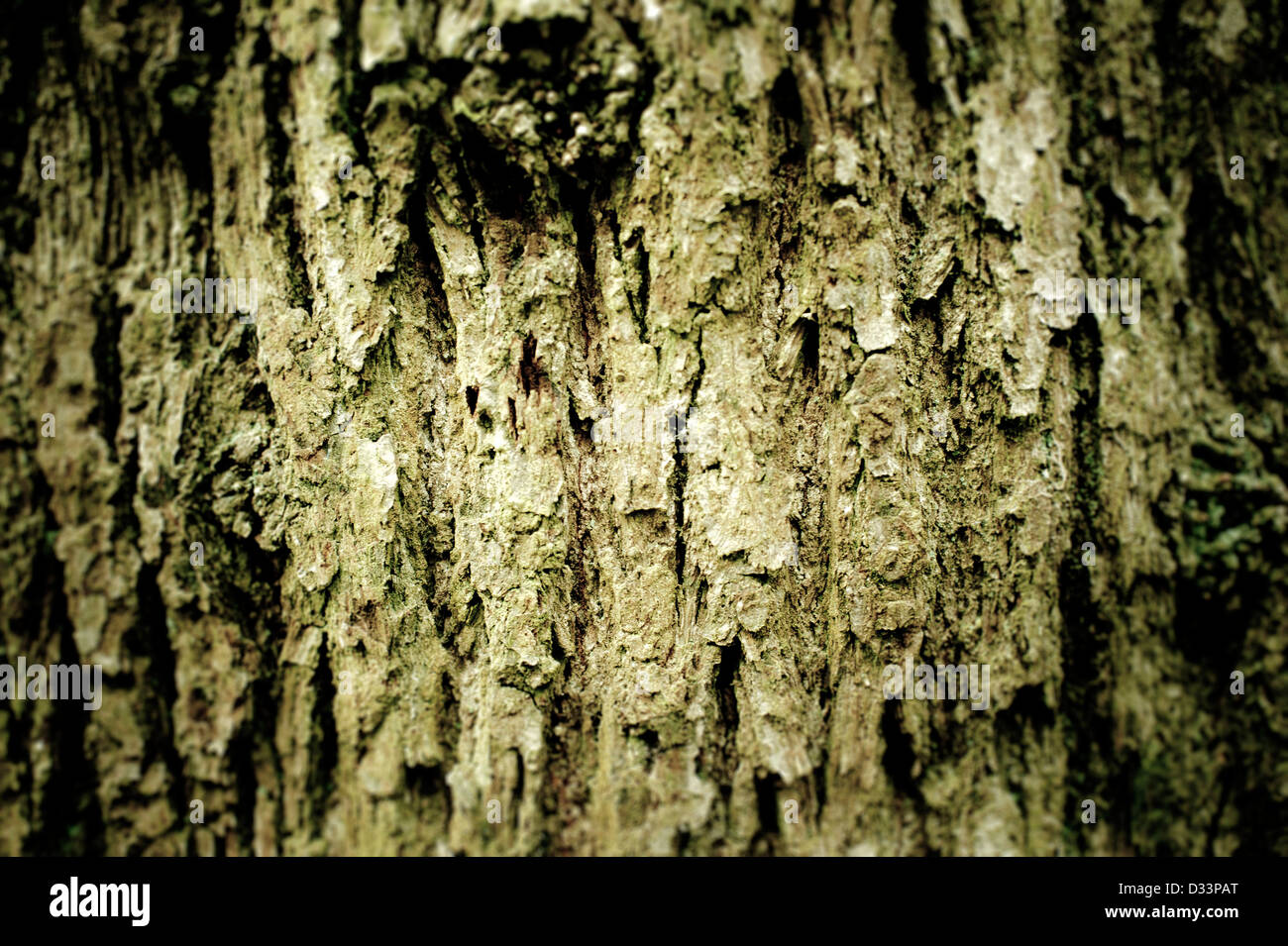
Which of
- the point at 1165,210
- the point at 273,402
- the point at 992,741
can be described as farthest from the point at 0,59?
the point at 992,741

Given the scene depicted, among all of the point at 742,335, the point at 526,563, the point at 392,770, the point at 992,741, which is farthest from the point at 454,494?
the point at 992,741

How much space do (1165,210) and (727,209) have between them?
1120 millimetres

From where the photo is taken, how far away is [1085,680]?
1.62m

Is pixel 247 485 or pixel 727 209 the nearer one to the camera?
pixel 727 209

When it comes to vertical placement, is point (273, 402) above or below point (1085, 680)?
above

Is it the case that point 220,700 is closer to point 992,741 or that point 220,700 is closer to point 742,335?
point 742,335

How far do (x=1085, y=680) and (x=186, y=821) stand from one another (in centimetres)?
245

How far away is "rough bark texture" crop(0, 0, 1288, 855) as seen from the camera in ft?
5.10

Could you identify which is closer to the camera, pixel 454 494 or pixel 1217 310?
pixel 1217 310

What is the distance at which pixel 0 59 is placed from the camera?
62.7 inches

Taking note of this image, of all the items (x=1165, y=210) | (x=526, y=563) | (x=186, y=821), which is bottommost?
(x=186, y=821)

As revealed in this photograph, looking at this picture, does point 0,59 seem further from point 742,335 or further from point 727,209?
point 742,335

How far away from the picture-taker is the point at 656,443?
1612 mm

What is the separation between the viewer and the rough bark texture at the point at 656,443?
5.10ft
